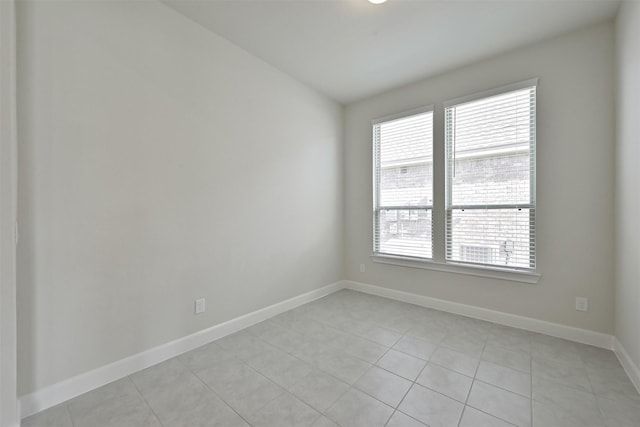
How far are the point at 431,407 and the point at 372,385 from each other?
373 millimetres

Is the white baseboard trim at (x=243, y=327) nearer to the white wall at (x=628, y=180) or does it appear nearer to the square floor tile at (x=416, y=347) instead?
the white wall at (x=628, y=180)

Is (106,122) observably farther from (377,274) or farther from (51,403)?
(377,274)

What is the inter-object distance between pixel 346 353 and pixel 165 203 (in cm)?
192

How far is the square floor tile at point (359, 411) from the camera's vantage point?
146cm

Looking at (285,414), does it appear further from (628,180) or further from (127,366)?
(628,180)

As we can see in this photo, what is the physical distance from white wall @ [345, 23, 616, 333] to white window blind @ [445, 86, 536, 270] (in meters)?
0.10

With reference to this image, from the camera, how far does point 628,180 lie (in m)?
1.95

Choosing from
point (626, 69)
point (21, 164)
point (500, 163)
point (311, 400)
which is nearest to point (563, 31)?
point (626, 69)

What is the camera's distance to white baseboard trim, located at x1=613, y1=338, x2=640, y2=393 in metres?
1.74

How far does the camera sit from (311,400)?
1.64 meters

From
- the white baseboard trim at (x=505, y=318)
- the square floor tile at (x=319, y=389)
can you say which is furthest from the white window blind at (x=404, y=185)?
the square floor tile at (x=319, y=389)

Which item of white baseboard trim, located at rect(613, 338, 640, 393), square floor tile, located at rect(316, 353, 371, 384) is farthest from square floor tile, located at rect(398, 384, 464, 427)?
white baseboard trim, located at rect(613, 338, 640, 393)

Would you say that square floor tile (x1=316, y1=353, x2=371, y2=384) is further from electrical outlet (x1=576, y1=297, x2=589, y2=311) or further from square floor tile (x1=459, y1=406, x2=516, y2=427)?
electrical outlet (x1=576, y1=297, x2=589, y2=311)

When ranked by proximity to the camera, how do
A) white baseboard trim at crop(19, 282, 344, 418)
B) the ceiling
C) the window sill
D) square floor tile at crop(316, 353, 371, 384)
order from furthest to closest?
the window sill < the ceiling < square floor tile at crop(316, 353, 371, 384) < white baseboard trim at crop(19, 282, 344, 418)
